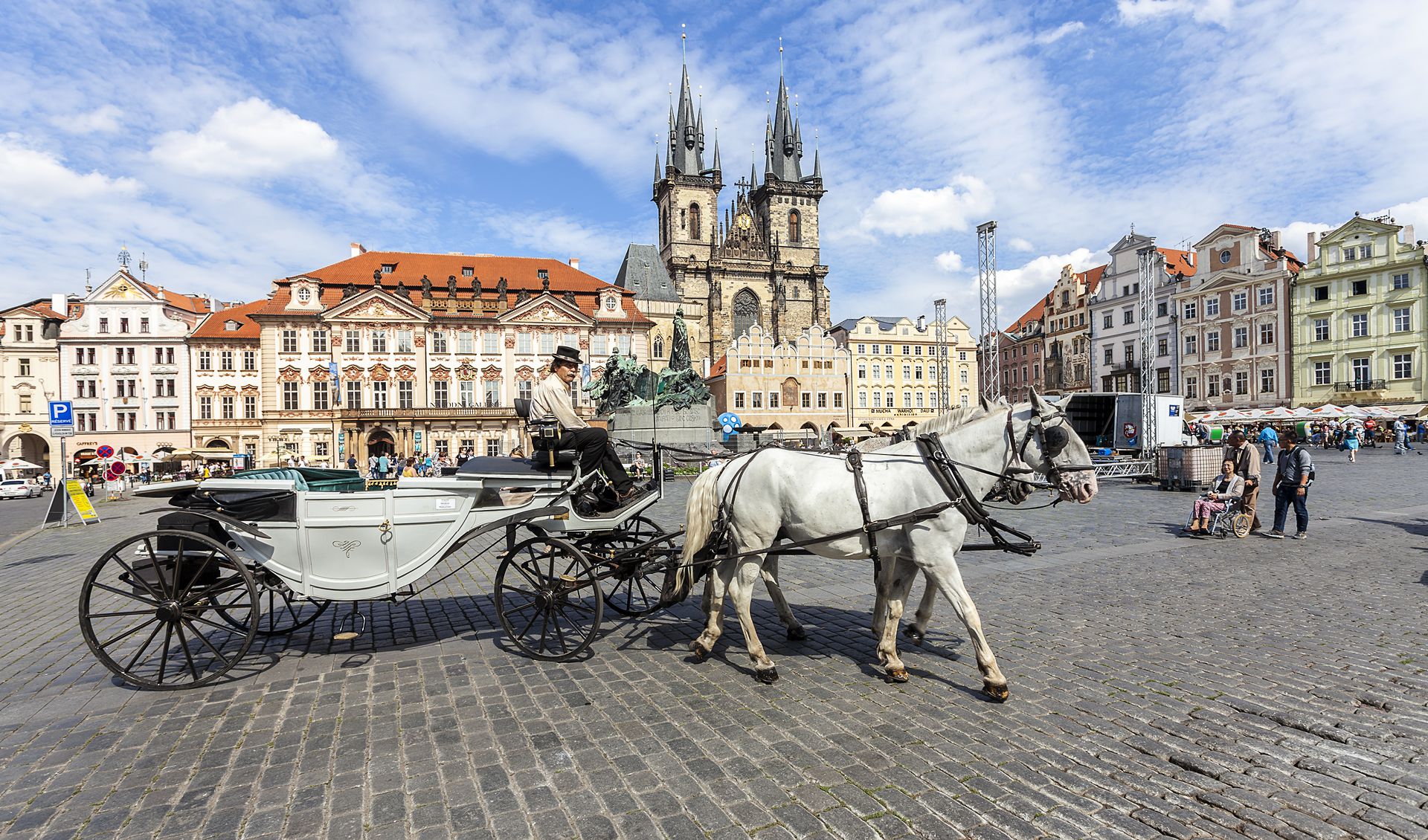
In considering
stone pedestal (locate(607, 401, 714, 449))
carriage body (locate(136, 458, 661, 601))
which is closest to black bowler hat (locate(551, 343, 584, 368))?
carriage body (locate(136, 458, 661, 601))

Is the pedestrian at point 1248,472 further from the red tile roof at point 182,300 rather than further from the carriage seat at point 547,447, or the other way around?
the red tile roof at point 182,300

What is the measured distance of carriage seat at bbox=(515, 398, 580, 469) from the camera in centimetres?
557

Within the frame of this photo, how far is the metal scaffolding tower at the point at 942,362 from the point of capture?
2128 inches

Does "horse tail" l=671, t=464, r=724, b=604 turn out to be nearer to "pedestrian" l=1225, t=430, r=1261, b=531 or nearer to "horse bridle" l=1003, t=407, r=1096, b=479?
"horse bridle" l=1003, t=407, r=1096, b=479

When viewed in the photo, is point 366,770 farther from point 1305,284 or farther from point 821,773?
point 1305,284

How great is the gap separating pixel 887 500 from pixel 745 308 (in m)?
71.2

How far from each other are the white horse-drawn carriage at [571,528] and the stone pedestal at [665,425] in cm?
1653

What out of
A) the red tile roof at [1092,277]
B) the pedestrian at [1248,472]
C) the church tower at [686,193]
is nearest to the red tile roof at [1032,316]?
the red tile roof at [1092,277]

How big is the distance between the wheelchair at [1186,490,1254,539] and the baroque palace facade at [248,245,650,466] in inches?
1709

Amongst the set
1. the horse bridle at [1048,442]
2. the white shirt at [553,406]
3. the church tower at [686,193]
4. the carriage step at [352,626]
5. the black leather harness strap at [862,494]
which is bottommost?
the carriage step at [352,626]

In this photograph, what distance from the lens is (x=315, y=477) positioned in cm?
581

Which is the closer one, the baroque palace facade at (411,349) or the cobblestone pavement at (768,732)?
the cobblestone pavement at (768,732)

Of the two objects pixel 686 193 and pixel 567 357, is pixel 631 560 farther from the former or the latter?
pixel 686 193

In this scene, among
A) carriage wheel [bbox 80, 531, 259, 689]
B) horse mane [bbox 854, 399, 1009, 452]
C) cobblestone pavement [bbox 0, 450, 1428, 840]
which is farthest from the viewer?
horse mane [bbox 854, 399, 1009, 452]
